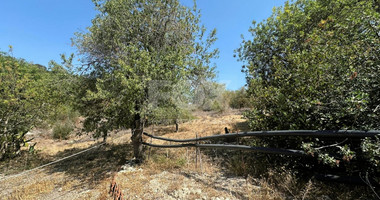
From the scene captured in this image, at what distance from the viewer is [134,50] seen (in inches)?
171

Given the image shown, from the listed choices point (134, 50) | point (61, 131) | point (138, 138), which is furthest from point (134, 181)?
point (61, 131)

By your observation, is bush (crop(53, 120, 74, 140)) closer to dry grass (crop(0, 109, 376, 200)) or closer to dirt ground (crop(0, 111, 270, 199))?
dirt ground (crop(0, 111, 270, 199))

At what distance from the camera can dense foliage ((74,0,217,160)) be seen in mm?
4344

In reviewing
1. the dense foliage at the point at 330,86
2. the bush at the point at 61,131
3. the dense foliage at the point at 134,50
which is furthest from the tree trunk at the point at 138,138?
the bush at the point at 61,131

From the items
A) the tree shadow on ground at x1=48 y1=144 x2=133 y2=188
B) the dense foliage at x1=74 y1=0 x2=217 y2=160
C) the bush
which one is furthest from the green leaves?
the bush

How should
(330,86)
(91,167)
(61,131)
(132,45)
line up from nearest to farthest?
(330,86) < (132,45) < (91,167) < (61,131)

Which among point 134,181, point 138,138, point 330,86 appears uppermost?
point 330,86

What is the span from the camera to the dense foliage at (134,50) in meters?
4.34

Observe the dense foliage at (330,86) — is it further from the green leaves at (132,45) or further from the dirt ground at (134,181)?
the green leaves at (132,45)

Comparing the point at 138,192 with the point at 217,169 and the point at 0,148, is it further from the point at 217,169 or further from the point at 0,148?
the point at 0,148

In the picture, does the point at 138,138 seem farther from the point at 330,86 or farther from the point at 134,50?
the point at 330,86

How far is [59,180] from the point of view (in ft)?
15.2

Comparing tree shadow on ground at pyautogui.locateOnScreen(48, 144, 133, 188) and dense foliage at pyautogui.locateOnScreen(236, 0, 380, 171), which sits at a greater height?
dense foliage at pyautogui.locateOnScreen(236, 0, 380, 171)

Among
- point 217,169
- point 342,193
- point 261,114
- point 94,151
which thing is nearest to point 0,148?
point 94,151
